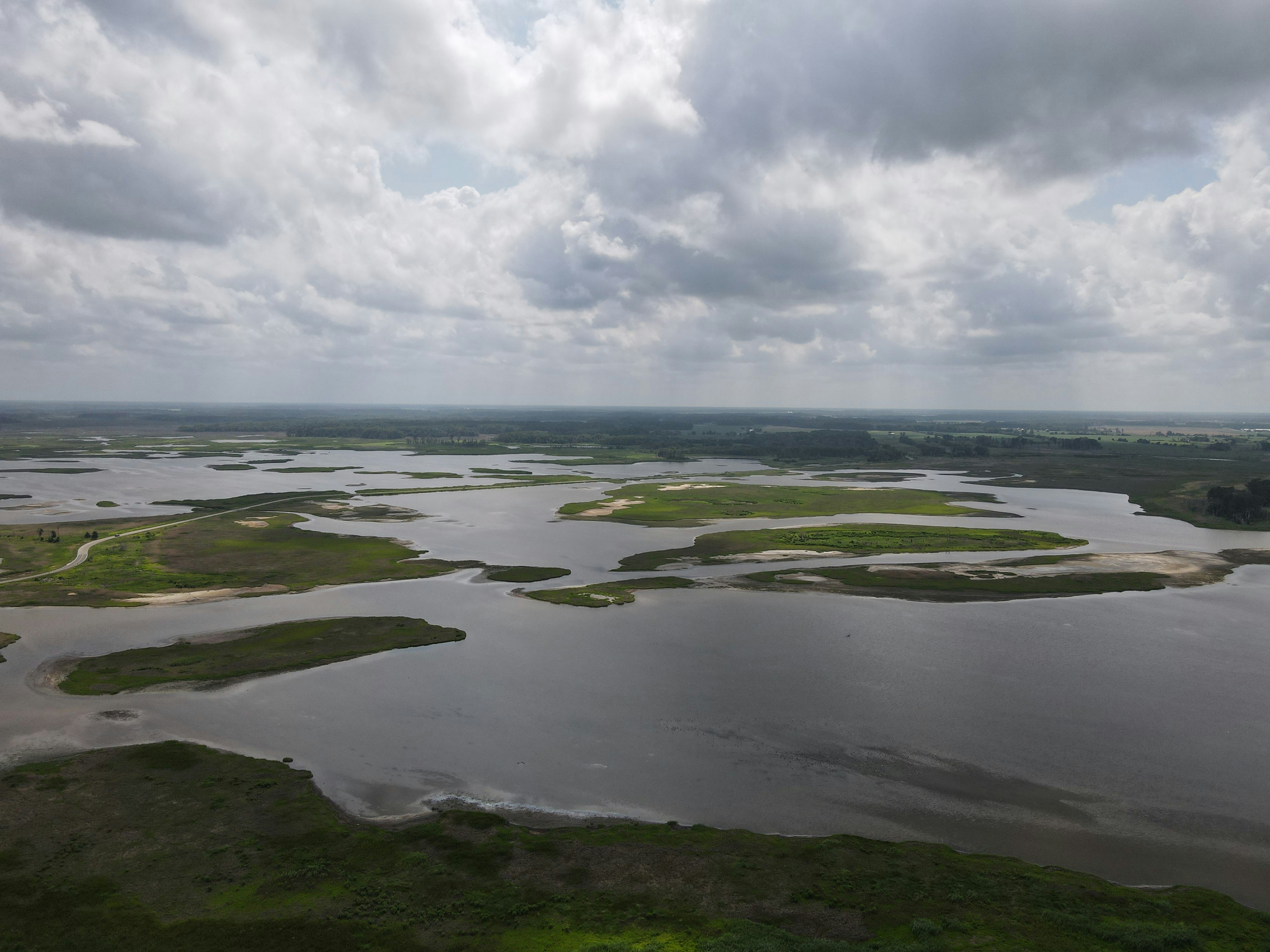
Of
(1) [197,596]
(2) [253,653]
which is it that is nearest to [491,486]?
(1) [197,596]

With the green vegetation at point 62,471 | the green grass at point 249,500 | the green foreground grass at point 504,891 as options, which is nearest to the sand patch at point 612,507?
the green grass at point 249,500

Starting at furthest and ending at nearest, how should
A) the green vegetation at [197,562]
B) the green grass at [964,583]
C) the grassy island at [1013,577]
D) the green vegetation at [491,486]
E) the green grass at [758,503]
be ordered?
1. the green vegetation at [491,486]
2. the green grass at [758,503]
3. the grassy island at [1013,577]
4. the green grass at [964,583]
5. the green vegetation at [197,562]

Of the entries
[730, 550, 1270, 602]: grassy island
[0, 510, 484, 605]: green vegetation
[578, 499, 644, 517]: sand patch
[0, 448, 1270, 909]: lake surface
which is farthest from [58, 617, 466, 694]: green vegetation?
[578, 499, 644, 517]: sand patch

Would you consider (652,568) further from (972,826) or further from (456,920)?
(456,920)

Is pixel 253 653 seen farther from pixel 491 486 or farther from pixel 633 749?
pixel 491 486

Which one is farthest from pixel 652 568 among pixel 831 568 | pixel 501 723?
pixel 501 723

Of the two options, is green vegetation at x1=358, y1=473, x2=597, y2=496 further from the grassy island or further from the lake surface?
the grassy island

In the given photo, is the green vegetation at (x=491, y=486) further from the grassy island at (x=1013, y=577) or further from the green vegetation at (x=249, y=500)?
the grassy island at (x=1013, y=577)
